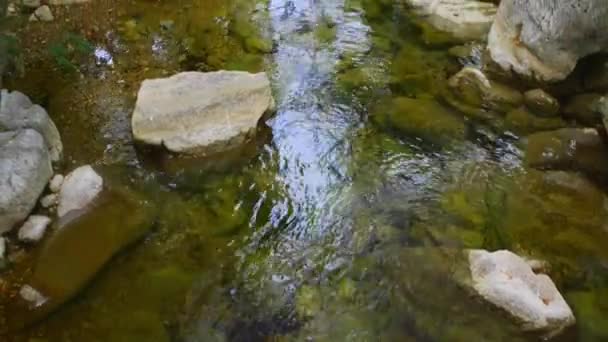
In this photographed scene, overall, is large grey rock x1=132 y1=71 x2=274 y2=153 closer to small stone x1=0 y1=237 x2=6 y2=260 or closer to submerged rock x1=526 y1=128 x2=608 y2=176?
small stone x1=0 y1=237 x2=6 y2=260

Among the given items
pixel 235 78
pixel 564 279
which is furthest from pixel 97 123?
pixel 564 279

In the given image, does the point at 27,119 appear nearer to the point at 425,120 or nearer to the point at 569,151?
the point at 425,120

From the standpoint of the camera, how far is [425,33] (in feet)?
21.2

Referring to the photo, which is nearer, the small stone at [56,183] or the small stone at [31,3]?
the small stone at [56,183]

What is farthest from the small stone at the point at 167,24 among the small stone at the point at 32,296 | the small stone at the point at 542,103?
the small stone at the point at 542,103

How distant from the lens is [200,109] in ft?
15.4

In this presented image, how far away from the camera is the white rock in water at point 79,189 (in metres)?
4.00

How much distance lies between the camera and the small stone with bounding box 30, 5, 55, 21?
6332 millimetres

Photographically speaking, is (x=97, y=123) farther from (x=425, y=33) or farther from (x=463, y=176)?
(x=425, y=33)

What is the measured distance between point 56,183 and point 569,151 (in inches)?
163

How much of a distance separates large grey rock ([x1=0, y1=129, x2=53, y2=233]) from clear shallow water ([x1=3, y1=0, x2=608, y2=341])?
330 millimetres

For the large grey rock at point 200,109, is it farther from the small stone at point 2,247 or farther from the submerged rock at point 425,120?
the small stone at point 2,247

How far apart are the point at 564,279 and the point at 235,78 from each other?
3121mm

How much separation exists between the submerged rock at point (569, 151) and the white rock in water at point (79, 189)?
3.48 meters
